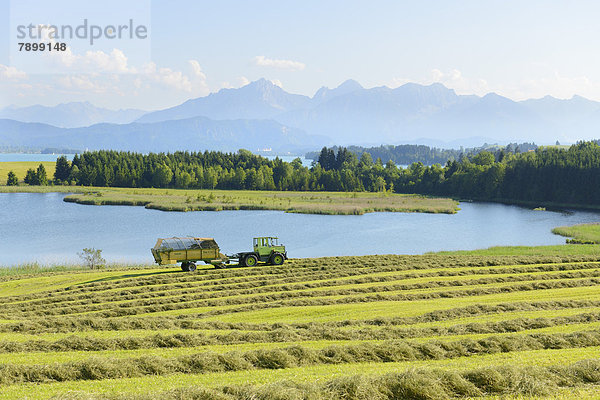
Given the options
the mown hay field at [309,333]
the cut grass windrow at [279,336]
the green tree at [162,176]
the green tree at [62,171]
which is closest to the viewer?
the mown hay field at [309,333]

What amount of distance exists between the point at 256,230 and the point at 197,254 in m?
28.8

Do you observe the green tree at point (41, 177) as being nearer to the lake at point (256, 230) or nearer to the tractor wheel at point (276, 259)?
the lake at point (256, 230)

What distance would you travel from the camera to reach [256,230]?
5597 centimetres

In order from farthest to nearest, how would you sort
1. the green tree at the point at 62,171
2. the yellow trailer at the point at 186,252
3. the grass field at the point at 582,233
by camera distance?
the green tree at the point at 62,171
the grass field at the point at 582,233
the yellow trailer at the point at 186,252

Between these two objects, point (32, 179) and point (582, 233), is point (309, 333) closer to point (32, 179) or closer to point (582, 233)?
point (582, 233)

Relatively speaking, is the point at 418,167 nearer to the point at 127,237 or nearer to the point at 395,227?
the point at 395,227

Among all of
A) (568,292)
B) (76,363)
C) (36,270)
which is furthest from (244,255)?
(76,363)

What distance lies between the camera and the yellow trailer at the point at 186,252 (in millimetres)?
26797

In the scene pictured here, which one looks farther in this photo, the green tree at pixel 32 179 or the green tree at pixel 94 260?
the green tree at pixel 32 179

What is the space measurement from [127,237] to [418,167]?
95465 millimetres

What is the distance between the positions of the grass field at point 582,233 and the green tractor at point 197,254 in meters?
31.2

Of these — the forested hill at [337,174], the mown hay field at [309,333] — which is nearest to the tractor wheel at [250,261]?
the mown hay field at [309,333]

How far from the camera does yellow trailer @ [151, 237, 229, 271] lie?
26.8 metres

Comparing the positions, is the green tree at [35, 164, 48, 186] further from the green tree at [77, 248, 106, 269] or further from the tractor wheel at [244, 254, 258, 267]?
the tractor wheel at [244, 254, 258, 267]
